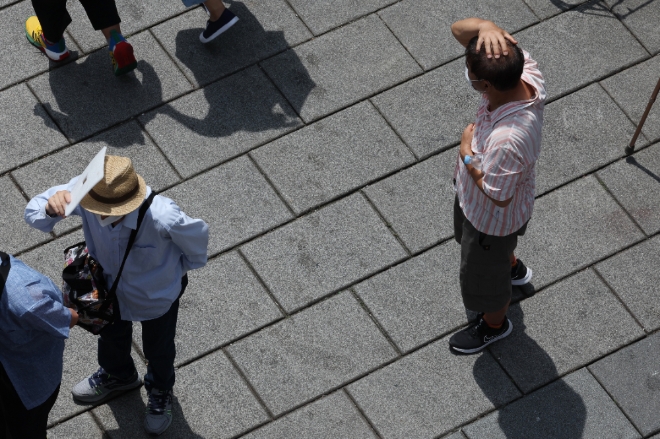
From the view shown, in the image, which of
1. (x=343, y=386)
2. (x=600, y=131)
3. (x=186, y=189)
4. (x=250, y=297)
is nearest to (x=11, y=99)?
(x=186, y=189)

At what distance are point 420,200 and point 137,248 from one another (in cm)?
219

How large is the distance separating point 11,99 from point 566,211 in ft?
12.3

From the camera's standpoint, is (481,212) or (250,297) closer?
(481,212)

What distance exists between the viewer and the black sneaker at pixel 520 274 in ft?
17.3

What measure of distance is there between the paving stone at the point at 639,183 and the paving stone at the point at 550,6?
4.35ft

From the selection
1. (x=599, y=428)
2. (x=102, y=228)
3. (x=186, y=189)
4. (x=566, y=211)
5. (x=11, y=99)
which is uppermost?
(x=102, y=228)

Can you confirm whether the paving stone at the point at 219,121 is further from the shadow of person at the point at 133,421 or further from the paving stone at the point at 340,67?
the shadow of person at the point at 133,421

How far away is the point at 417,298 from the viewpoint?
5.29 m

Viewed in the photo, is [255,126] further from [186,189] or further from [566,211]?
[566,211]

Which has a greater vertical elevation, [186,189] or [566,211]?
[186,189]

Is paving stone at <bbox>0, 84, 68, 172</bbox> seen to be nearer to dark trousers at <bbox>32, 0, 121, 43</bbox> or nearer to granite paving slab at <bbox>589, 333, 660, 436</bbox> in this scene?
dark trousers at <bbox>32, 0, 121, 43</bbox>

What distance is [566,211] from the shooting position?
5.64 meters

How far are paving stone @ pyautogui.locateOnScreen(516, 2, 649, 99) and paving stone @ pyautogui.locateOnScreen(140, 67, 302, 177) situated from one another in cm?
181

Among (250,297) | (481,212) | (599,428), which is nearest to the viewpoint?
(481,212)
